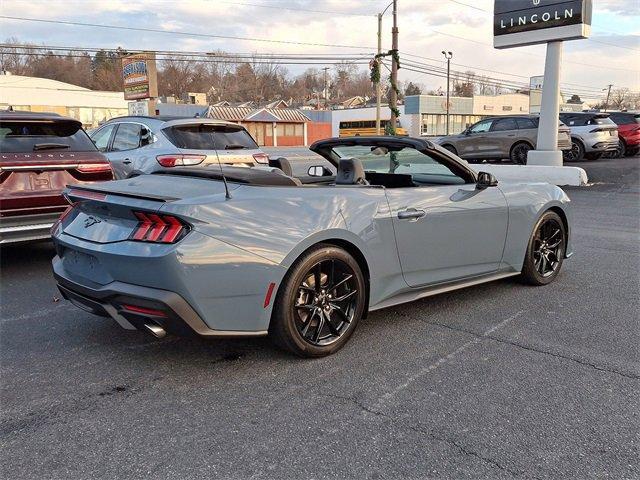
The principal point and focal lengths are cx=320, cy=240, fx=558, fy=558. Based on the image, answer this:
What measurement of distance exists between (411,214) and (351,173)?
54cm

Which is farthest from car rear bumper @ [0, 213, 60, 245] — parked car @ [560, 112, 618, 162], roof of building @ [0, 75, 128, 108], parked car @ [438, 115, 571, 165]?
roof of building @ [0, 75, 128, 108]

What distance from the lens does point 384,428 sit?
2840 millimetres

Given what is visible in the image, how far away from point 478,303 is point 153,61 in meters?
31.5

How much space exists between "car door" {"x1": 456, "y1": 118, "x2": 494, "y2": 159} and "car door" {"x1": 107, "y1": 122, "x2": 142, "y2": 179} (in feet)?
42.2

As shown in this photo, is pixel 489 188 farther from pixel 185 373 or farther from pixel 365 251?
pixel 185 373

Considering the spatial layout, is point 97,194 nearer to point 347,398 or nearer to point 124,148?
point 347,398

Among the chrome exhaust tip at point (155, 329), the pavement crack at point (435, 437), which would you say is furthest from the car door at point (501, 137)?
the chrome exhaust tip at point (155, 329)

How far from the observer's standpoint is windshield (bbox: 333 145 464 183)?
4.81 m

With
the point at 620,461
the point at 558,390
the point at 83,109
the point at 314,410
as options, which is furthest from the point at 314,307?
the point at 83,109

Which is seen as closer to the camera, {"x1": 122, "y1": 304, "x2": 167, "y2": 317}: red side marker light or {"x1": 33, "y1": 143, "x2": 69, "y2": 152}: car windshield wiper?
{"x1": 122, "y1": 304, "x2": 167, "y2": 317}: red side marker light

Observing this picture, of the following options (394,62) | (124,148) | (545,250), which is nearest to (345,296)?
(545,250)

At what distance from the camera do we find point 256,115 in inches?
2534

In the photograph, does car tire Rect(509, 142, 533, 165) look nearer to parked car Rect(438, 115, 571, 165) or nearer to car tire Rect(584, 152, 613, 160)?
parked car Rect(438, 115, 571, 165)

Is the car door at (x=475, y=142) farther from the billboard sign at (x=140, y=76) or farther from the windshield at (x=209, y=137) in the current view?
the billboard sign at (x=140, y=76)
